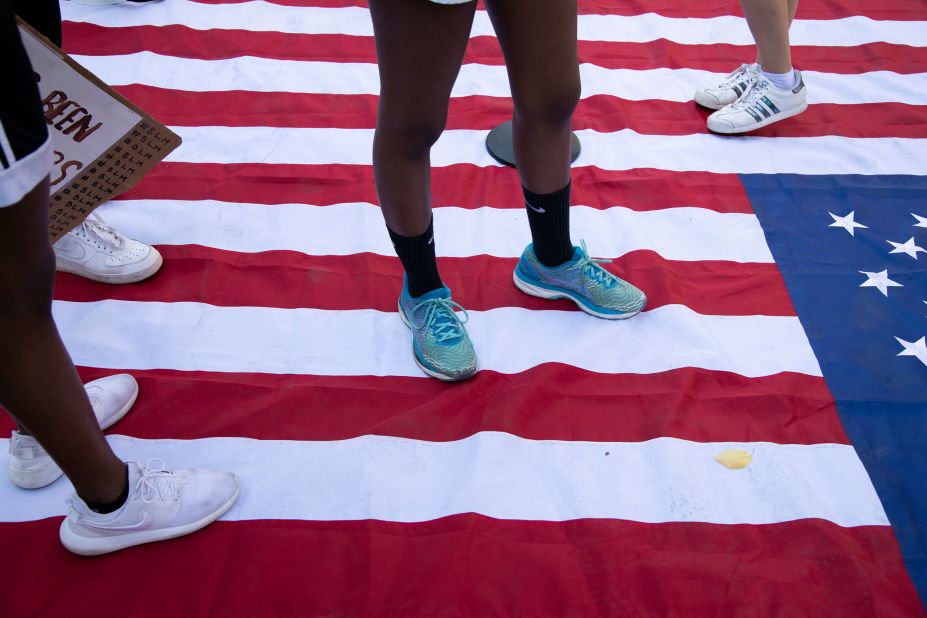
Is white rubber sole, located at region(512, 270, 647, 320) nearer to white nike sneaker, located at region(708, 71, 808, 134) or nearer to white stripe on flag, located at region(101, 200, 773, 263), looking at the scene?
white stripe on flag, located at region(101, 200, 773, 263)

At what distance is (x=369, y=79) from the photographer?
2201mm

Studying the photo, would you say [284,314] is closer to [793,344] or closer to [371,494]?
[371,494]

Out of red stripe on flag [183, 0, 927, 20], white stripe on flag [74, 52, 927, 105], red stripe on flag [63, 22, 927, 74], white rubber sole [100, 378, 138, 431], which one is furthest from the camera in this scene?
red stripe on flag [183, 0, 927, 20]

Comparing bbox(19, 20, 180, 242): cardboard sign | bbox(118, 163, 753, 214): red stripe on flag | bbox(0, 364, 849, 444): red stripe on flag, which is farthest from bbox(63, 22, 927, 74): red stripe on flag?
bbox(0, 364, 849, 444): red stripe on flag

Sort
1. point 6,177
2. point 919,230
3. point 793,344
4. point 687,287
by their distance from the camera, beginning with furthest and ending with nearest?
point 919,230
point 687,287
point 793,344
point 6,177

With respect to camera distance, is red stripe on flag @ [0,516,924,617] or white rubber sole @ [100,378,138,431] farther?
white rubber sole @ [100,378,138,431]

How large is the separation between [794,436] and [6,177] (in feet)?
4.43

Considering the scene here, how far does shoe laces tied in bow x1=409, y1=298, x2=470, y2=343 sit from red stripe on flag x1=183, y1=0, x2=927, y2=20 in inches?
67.1

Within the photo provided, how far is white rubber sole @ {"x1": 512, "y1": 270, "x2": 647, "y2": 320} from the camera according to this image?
1.48m

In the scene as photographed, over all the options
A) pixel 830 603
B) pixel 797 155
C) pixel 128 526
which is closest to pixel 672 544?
pixel 830 603

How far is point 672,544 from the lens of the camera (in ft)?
3.65

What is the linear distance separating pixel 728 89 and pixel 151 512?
6.68ft

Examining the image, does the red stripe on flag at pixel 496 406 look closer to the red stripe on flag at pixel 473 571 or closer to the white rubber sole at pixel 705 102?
Answer: the red stripe on flag at pixel 473 571

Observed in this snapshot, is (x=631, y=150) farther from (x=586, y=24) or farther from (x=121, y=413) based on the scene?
(x=121, y=413)
